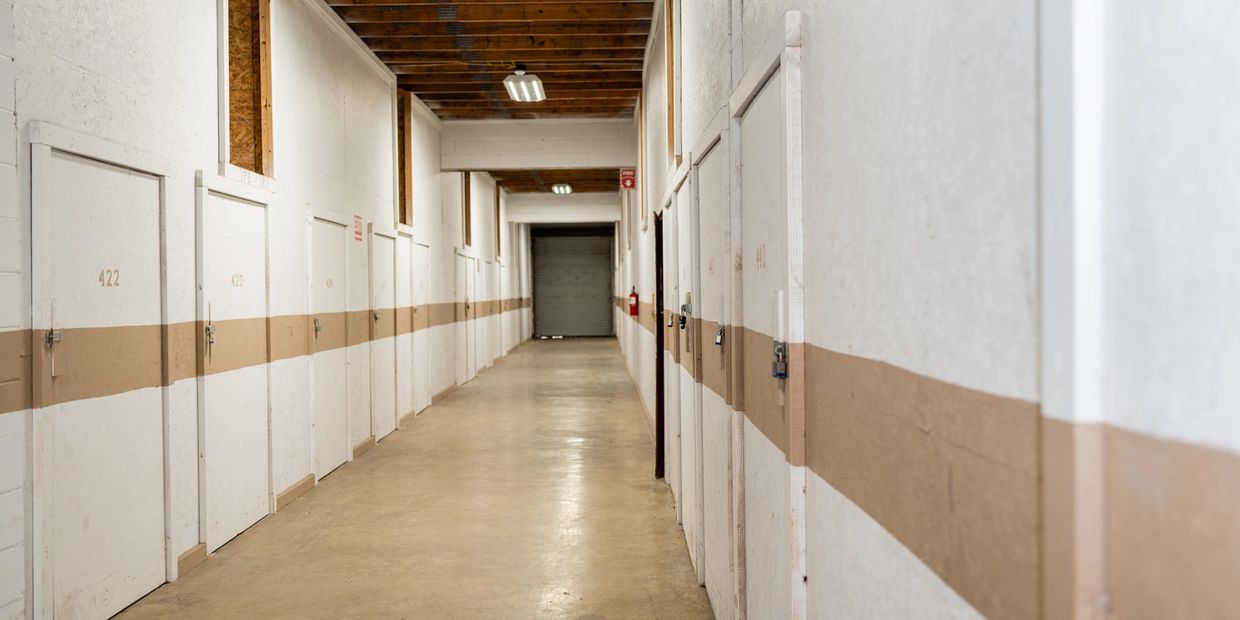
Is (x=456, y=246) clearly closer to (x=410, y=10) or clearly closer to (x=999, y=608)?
(x=410, y=10)

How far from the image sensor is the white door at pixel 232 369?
421 centimetres

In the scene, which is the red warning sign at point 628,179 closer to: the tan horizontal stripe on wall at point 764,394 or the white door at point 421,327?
the white door at point 421,327

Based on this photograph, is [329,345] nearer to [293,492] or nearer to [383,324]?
[293,492]

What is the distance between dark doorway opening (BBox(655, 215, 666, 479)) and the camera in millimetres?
5918

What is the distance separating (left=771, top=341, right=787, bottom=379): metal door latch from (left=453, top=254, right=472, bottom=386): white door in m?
9.82

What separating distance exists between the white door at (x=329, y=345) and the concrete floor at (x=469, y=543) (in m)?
0.25

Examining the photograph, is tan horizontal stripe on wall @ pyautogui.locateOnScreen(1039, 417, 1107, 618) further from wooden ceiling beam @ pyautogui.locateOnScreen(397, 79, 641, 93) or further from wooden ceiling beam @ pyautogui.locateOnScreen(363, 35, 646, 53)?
wooden ceiling beam @ pyautogui.locateOnScreen(397, 79, 641, 93)

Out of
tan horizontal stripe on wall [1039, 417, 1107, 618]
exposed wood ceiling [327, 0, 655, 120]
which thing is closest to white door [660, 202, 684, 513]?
exposed wood ceiling [327, 0, 655, 120]

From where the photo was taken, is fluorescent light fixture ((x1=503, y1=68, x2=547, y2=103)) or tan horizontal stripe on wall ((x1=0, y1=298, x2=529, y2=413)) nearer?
tan horizontal stripe on wall ((x1=0, y1=298, x2=529, y2=413))

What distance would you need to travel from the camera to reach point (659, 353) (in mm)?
6160

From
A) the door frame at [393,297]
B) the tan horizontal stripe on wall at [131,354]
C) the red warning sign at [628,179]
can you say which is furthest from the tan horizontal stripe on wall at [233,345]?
the red warning sign at [628,179]

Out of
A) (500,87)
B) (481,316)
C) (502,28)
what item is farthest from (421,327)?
(481,316)

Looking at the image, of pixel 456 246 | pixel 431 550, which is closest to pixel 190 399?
pixel 431 550

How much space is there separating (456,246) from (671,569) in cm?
839
